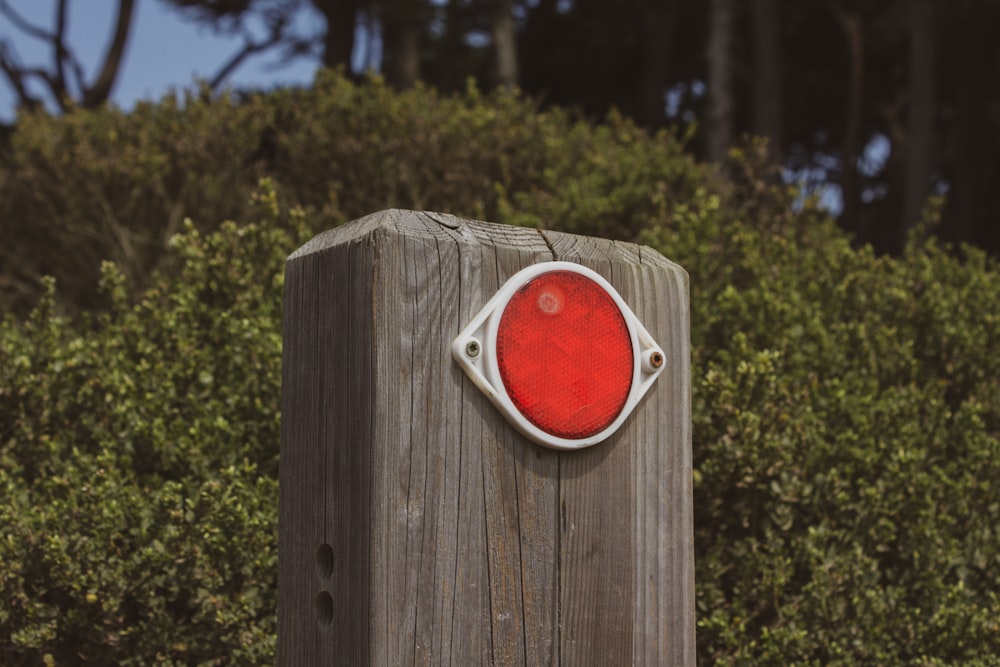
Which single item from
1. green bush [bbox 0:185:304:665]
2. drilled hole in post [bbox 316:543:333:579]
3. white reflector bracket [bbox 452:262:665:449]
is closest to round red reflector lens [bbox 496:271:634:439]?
white reflector bracket [bbox 452:262:665:449]

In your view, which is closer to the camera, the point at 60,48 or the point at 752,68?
the point at 60,48

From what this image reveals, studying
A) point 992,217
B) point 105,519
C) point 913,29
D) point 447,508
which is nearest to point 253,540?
point 105,519

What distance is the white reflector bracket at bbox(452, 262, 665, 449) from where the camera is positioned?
1.59 m

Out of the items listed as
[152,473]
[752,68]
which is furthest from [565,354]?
[752,68]

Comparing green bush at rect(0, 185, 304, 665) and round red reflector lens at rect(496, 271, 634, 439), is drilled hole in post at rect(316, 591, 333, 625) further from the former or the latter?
green bush at rect(0, 185, 304, 665)

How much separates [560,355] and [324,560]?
0.51 meters

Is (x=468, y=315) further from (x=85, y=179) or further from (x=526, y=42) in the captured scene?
(x=526, y=42)

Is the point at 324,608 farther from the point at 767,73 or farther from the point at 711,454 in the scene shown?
the point at 767,73

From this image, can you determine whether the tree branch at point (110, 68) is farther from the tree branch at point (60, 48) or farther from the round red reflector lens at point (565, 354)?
the round red reflector lens at point (565, 354)

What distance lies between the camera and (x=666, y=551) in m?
1.78

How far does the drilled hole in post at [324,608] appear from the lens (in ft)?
5.33

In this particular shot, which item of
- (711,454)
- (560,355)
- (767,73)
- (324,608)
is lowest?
(324,608)

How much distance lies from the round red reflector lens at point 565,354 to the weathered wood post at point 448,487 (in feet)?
0.16

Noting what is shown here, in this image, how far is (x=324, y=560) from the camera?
1646 millimetres
